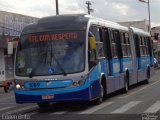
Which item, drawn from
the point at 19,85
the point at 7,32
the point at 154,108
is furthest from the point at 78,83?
the point at 7,32

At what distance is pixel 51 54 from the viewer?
16.3m

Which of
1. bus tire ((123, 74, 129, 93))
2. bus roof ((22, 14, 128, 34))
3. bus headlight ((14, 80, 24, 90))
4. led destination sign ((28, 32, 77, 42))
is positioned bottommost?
bus tire ((123, 74, 129, 93))

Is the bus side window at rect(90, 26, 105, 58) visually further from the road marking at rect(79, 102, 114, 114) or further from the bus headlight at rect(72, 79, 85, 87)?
the bus headlight at rect(72, 79, 85, 87)

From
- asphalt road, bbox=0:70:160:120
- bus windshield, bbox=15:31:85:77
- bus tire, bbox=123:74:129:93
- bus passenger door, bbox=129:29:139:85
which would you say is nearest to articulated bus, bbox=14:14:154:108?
bus windshield, bbox=15:31:85:77

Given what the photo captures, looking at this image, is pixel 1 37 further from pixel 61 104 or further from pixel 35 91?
pixel 35 91

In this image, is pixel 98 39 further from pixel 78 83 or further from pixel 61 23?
pixel 78 83

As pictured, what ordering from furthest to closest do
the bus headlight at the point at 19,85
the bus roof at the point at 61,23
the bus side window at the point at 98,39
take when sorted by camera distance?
the bus side window at the point at 98,39, the bus roof at the point at 61,23, the bus headlight at the point at 19,85

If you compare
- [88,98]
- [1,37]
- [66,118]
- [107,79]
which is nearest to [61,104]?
[107,79]

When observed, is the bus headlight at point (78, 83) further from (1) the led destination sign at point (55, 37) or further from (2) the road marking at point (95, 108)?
(1) the led destination sign at point (55, 37)

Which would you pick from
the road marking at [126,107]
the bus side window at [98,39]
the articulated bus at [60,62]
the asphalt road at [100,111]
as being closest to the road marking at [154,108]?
the asphalt road at [100,111]

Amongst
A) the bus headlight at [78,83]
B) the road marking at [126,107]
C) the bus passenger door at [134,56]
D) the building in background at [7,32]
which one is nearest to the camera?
the road marking at [126,107]

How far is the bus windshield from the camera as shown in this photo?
16125mm

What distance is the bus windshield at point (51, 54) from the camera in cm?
1612

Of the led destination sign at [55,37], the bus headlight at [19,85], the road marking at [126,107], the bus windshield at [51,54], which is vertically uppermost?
the led destination sign at [55,37]
